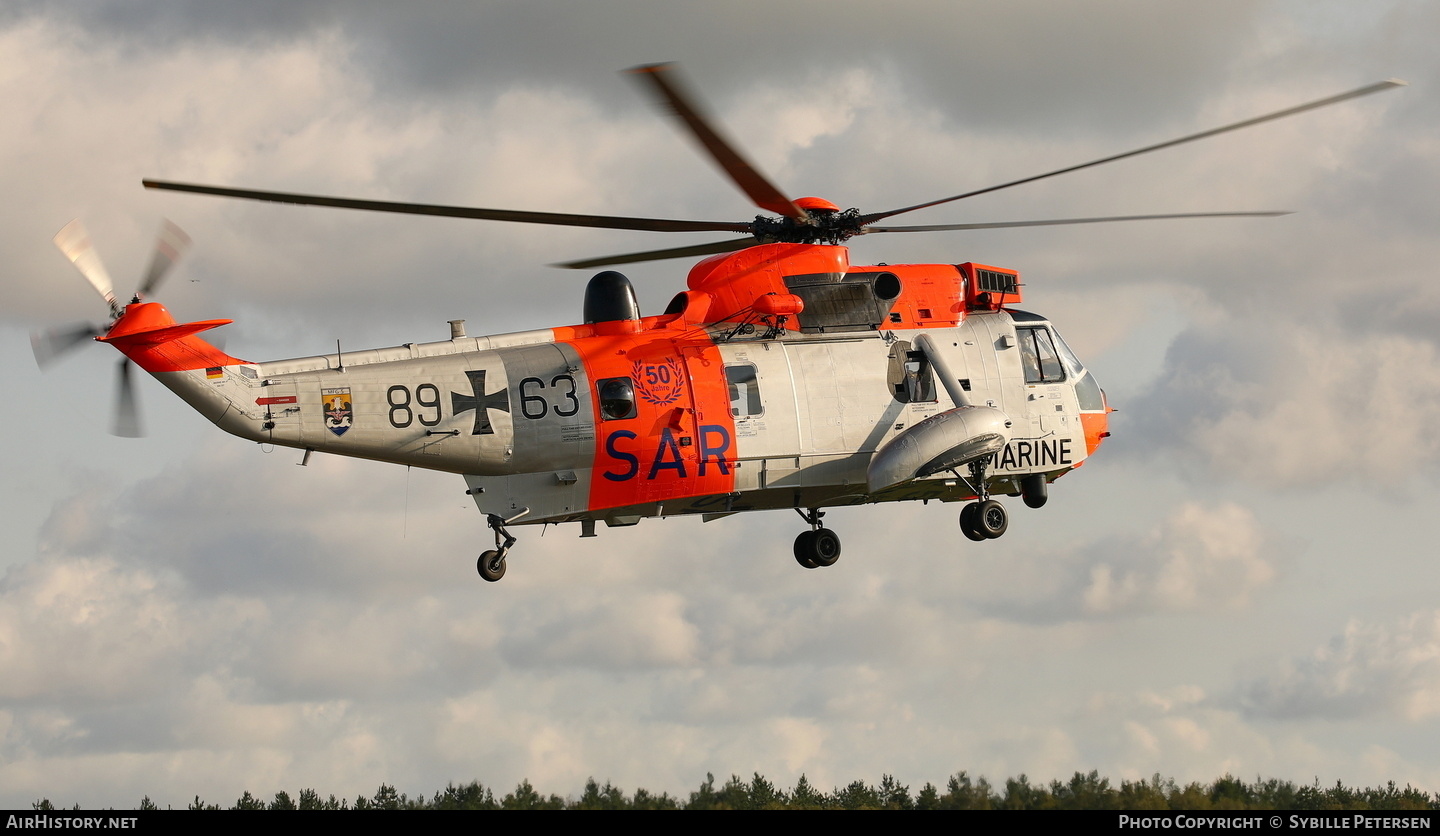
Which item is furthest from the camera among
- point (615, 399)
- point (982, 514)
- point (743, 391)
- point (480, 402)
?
point (982, 514)

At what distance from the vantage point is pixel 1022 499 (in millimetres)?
32594

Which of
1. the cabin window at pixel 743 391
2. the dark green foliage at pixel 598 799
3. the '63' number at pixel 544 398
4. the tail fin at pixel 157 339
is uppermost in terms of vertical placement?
the cabin window at pixel 743 391

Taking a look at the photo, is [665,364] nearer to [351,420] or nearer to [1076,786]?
[351,420]

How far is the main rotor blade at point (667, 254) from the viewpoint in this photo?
30875 millimetres

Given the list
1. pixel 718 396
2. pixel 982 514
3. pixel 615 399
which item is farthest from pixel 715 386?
pixel 982 514

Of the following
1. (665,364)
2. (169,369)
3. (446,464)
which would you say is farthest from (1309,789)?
(169,369)

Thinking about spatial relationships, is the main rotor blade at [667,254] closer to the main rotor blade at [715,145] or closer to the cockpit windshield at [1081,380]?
the main rotor blade at [715,145]

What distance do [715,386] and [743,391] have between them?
1.90 feet

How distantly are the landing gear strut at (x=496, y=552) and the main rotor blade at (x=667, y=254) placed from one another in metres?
5.94

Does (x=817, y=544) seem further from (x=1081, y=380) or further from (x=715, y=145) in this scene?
(x=715, y=145)

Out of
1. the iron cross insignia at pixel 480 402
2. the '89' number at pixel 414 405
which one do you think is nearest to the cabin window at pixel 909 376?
the iron cross insignia at pixel 480 402

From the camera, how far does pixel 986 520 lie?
102ft

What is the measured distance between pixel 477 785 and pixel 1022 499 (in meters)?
12.5

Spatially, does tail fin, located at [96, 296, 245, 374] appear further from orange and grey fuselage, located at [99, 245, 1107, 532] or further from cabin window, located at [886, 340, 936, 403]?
cabin window, located at [886, 340, 936, 403]
